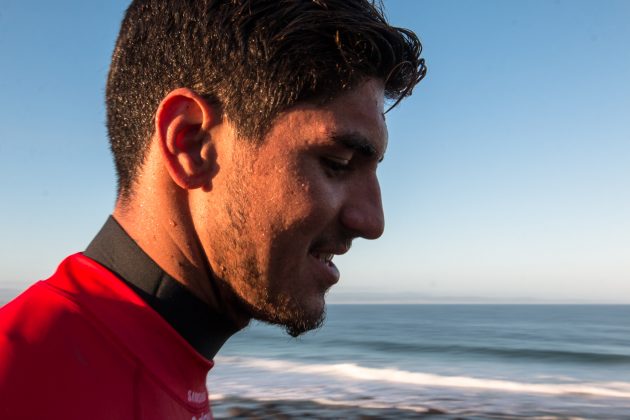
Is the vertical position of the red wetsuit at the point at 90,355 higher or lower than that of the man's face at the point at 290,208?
lower

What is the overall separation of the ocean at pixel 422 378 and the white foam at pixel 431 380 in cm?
3

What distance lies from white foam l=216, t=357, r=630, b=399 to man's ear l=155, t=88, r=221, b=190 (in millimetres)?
14627

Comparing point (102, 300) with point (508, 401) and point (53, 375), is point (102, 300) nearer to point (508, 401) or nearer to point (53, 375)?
point (53, 375)

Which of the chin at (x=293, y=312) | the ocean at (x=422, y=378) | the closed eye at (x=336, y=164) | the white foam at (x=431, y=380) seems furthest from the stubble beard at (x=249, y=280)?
the white foam at (x=431, y=380)

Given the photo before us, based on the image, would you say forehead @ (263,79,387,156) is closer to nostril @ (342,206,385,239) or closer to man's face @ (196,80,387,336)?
man's face @ (196,80,387,336)

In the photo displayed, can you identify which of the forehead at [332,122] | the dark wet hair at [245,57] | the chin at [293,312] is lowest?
the chin at [293,312]

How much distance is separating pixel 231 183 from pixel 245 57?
0.31m

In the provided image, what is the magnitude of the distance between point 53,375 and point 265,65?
0.80 meters

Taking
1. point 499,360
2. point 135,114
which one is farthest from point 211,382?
point 135,114

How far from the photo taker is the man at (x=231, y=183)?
135cm

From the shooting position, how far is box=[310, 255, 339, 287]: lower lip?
1406 mm

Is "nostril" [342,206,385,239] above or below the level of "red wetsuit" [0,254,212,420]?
above

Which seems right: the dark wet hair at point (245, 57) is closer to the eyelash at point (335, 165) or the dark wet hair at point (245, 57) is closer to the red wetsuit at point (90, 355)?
the eyelash at point (335, 165)

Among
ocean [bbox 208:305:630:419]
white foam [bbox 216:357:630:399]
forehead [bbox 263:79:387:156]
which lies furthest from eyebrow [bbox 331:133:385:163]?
white foam [bbox 216:357:630:399]
